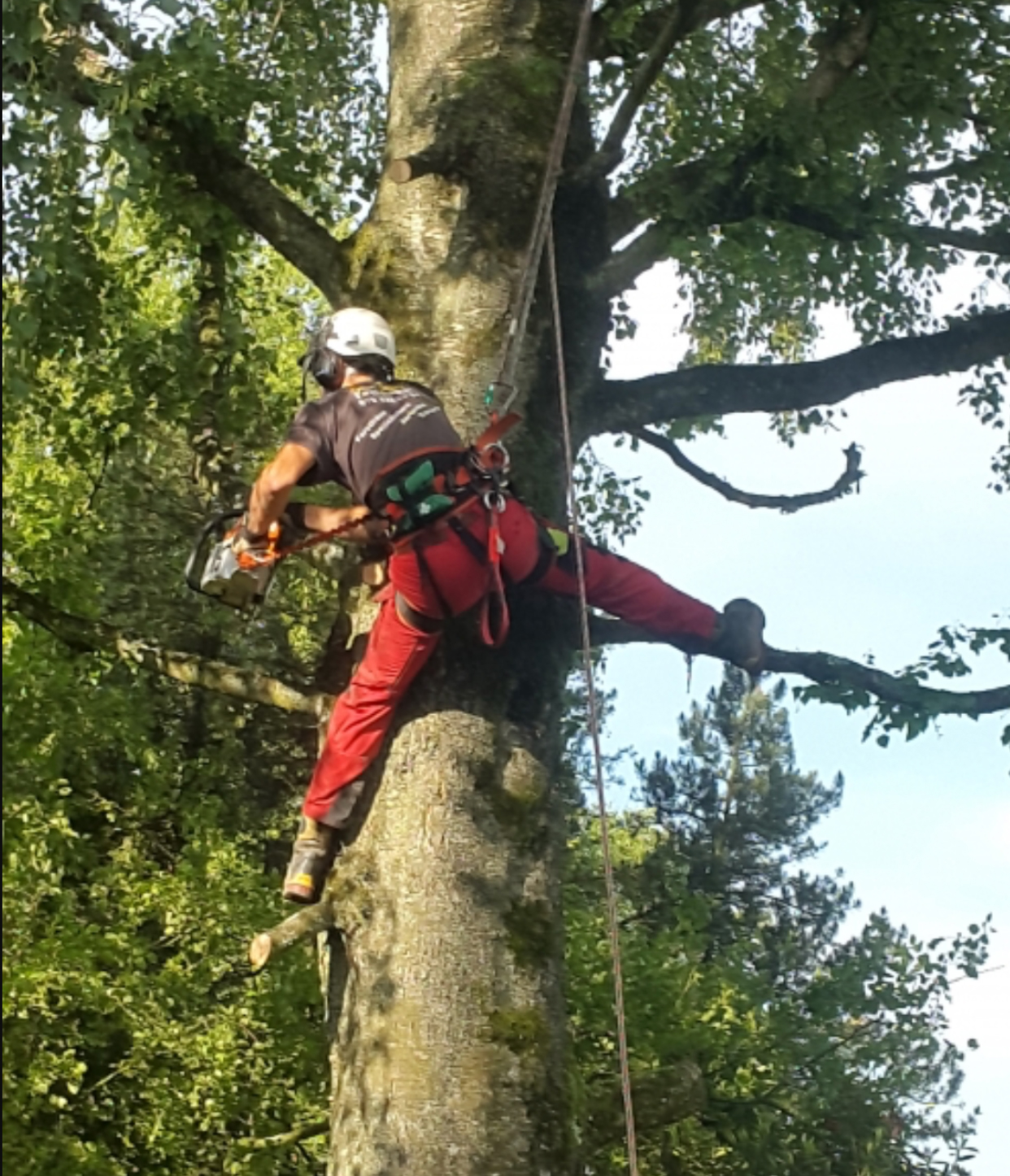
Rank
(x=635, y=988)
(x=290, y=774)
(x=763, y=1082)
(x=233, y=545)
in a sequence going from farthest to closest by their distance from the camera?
(x=290, y=774)
(x=635, y=988)
(x=763, y=1082)
(x=233, y=545)

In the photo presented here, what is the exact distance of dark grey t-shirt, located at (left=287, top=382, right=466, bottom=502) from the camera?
4.83 metres

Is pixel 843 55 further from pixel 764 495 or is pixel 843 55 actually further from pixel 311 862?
pixel 311 862

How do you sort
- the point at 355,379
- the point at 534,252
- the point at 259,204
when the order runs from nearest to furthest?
the point at 355,379 < the point at 534,252 < the point at 259,204

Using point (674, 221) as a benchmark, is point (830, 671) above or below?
below

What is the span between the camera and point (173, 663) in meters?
5.57

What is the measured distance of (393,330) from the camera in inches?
213

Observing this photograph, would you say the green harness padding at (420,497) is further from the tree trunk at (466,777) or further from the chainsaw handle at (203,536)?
the chainsaw handle at (203,536)

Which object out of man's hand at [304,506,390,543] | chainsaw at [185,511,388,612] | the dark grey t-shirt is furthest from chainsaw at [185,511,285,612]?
the dark grey t-shirt

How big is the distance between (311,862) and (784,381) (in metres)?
2.31

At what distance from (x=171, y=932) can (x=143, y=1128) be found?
42.3 inches

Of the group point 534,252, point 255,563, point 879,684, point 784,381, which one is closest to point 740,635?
point 879,684

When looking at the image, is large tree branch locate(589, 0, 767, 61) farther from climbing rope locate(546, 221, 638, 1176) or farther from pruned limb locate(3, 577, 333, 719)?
pruned limb locate(3, 577, 333, 719)

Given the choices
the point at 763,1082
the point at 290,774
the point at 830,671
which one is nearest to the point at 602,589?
the point at 830,671

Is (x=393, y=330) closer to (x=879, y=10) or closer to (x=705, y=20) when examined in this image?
(x=705, y=20)
